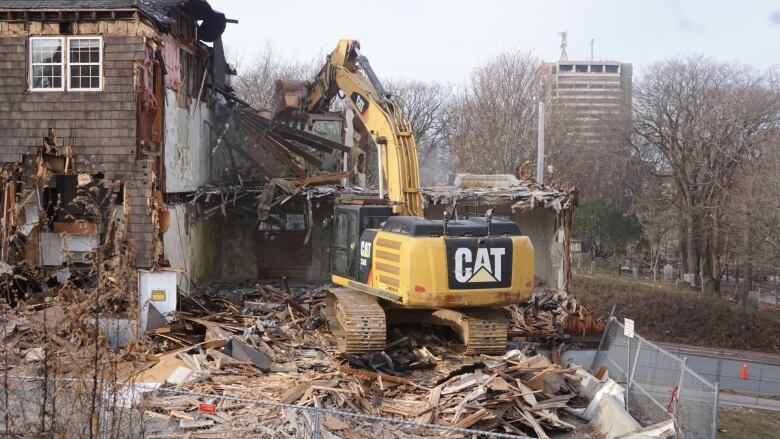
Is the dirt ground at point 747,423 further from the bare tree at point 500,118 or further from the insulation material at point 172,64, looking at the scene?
the bare tree at point 500,118

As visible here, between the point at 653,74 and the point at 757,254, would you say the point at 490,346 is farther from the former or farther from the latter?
the point at 653,74

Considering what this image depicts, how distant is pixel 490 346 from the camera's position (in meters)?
14.4

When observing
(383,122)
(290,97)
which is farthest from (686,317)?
(383,122)

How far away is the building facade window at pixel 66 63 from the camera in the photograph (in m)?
17.6

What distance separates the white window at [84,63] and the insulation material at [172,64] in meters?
1.67

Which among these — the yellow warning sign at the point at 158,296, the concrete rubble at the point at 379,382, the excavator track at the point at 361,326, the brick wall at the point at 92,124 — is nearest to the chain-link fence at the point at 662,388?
the concrete rubble at the point at 379,382

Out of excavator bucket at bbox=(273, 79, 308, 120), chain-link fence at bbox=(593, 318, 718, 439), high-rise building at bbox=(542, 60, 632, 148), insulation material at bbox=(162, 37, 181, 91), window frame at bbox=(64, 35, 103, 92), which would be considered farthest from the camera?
high-rise building at bbox=(542, 60, 632, 148)

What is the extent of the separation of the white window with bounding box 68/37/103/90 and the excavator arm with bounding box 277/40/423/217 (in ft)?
18.8

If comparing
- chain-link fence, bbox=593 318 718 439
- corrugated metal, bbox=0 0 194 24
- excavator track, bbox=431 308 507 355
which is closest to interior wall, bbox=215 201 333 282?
corrugated metal, bbox=0 0 194 24

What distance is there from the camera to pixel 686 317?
119 feet

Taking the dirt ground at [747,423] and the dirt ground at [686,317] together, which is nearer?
the dirt ground at [747,423]

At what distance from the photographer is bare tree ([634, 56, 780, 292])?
4334 cm

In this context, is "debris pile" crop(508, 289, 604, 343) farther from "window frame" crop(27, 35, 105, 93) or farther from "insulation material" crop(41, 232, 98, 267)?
"window frame" crop(27, 35, 105, 93)

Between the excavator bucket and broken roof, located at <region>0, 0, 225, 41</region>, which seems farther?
the excavator bucket
